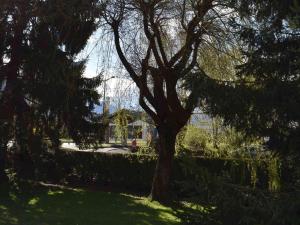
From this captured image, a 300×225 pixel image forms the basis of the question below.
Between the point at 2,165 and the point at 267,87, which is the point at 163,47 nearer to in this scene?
the point at 2,165

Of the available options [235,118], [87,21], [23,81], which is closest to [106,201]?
[23,81]

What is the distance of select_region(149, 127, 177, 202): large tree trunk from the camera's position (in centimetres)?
1482

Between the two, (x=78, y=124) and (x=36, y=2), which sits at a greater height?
(x=36, y=2)

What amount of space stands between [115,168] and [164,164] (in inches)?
133

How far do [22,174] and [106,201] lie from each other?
3211 mm

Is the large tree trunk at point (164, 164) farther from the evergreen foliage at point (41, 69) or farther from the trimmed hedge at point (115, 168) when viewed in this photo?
the evergreen foliage at point (41, 69)

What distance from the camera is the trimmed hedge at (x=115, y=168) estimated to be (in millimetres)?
15302

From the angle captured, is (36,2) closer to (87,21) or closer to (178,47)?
(87,21)

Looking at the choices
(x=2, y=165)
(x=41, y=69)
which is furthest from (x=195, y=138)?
(x=41, y=69)

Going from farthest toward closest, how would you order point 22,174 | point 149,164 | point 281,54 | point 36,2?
point 149,164 < point 22,174 < point 36,2 < point 281,54

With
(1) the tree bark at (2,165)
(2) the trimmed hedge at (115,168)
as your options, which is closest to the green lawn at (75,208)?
(1) the tree bark at (2,165)

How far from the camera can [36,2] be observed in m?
12.4

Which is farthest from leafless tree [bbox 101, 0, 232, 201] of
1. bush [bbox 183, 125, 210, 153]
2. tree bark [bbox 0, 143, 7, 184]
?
bush [bbox 183, 125, 210, 153]

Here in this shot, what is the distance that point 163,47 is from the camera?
49.9ft
